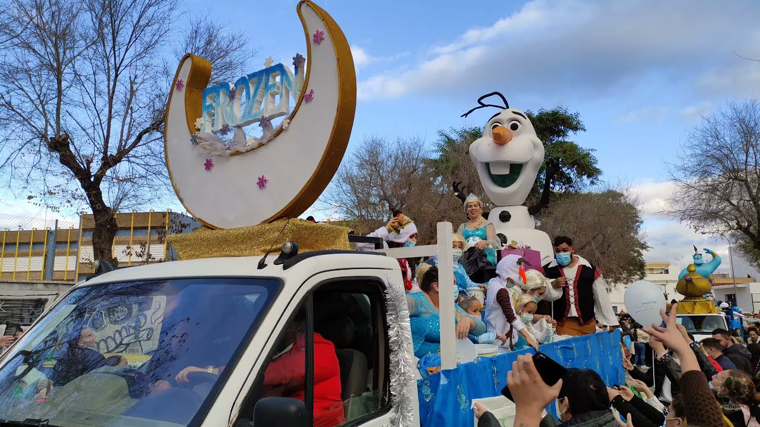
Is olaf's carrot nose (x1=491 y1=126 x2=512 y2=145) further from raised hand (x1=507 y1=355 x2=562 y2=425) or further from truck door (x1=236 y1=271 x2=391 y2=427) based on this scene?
raised hand (x1=507 y1=355 x2=562 y2=425)

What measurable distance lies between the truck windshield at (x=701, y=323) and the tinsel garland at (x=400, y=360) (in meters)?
12.5

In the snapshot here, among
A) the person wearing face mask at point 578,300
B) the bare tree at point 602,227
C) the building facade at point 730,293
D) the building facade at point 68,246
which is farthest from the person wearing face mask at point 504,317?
the building facade at point 730,293

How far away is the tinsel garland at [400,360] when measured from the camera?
9.33 feet

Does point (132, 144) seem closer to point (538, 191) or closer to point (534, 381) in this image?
point (534, 381)

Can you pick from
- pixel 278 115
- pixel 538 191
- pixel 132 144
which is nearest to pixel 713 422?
pixel 278 115

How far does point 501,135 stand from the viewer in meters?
10.9

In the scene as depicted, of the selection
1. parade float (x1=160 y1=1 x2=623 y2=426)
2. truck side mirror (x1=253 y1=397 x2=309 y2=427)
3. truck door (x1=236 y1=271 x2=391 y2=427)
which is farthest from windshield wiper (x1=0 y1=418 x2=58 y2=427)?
parade float (x1=160 y1=1 x2=623 y2=426)

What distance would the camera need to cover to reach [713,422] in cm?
282

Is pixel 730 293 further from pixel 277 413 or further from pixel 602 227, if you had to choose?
pixel 277 413

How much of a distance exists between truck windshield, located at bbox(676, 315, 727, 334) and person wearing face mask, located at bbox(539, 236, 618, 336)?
6967 millimetres

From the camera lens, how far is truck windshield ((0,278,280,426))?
2.15 m

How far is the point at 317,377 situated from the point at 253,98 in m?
1.87

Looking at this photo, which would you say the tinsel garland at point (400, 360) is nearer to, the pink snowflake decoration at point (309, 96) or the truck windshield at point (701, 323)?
the pink snowflake decoration at point (309, 96)

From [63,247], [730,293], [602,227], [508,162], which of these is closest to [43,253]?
[63,247]
